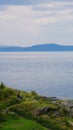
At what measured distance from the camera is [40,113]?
98.2 ft

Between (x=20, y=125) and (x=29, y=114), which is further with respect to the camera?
(x=29, y=114)

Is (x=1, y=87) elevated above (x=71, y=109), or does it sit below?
above

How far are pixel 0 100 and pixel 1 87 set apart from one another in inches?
108

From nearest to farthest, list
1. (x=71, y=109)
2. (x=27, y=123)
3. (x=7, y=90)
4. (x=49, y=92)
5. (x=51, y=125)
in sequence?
(x=27, y=123) < (x=51, y=125) < (x=7, y=90) < (x=71, y=109) < (x=49, y=92)

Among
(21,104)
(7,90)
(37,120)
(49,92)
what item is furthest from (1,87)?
(49,92)

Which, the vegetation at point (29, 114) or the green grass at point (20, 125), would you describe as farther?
the vegetation at point (29, 114)

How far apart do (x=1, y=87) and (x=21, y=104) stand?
3.65 m

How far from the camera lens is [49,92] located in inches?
4060

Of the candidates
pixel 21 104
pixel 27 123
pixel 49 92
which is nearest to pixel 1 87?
pixel 21 104

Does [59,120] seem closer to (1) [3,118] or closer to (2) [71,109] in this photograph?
(1) [3,118]

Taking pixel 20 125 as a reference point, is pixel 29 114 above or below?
above

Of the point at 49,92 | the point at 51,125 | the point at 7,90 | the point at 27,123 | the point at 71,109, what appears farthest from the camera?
the point at 49,92

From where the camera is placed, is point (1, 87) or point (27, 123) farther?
point (1, 87)

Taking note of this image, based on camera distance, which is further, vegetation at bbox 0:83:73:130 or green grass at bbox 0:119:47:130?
vegetation at bbox 0:83:73:130
